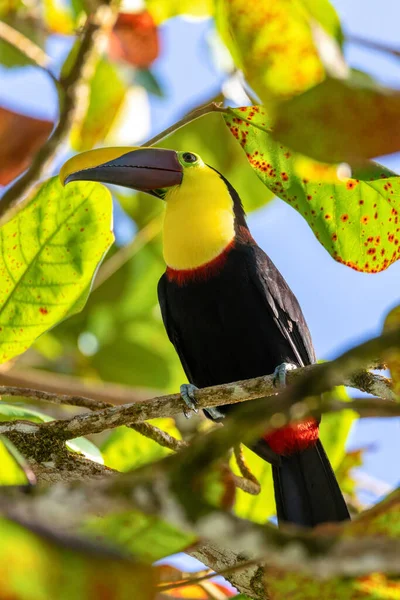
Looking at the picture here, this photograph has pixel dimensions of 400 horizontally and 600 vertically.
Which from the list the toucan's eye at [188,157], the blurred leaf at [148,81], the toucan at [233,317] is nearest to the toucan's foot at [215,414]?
the toucan at [233,317]

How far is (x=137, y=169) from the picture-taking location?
3076mm

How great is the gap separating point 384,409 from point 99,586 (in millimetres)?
402

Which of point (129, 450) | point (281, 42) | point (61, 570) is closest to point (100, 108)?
point (129, 450)

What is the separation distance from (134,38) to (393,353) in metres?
2.52

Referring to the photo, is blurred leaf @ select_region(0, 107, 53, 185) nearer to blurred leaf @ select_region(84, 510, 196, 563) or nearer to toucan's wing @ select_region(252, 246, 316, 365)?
toucan's wing @ select_region(252, 246, 316, 365)

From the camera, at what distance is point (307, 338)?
299cm

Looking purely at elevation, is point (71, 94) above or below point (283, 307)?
above

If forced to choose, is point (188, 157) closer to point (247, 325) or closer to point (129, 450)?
point (247, 325)

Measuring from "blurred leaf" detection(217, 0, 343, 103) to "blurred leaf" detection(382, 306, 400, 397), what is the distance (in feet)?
1.61

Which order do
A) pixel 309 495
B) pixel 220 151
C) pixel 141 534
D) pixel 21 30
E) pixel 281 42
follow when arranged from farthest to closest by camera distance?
1. pixel 220 151
2. pixel 21 30
3. pixel 309 495
4. pixel 281 42
5. pixel 141 534

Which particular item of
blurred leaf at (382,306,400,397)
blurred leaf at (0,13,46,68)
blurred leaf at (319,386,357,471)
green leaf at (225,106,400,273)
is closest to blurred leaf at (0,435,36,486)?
blurred leaf at (382,306,400,397)

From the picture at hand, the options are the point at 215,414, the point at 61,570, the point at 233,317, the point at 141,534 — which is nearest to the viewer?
the point at 61,570

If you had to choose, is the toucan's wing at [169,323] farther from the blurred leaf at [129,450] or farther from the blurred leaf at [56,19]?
the blurred leaf at [56,19]

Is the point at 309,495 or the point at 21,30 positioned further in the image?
the point at 21,30
